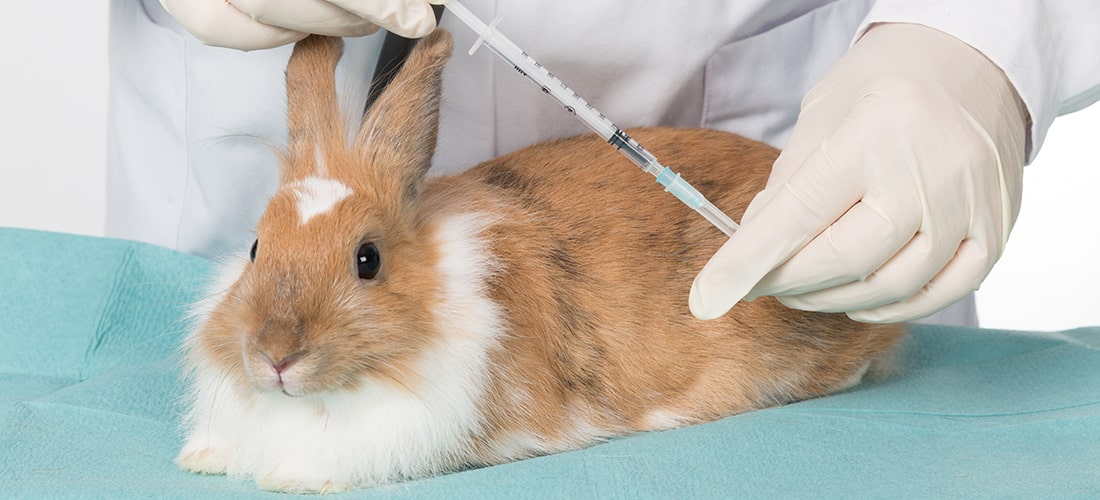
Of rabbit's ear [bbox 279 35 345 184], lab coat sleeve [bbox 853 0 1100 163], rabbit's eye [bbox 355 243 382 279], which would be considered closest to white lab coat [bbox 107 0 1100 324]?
lab coat sleeve [bbox 853 0 1100 163]

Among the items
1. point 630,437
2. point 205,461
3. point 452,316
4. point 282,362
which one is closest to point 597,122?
point 452,316

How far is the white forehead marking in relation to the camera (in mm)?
1977

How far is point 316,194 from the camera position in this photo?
79.1 inches

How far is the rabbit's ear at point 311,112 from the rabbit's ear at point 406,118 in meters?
0.06

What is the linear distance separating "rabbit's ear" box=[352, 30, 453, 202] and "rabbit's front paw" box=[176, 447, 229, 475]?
1.83 ft

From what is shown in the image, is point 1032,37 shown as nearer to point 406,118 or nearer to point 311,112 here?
point 406,118

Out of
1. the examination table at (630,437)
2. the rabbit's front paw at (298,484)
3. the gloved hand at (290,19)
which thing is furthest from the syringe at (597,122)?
the rabbit's front paw at (298,484)

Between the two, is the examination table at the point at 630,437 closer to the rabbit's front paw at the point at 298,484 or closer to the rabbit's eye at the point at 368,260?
the rabbit's front paw at the point at 298,484

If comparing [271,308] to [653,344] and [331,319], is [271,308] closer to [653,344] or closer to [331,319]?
[331,319]

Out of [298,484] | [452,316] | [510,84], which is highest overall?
[510,84]

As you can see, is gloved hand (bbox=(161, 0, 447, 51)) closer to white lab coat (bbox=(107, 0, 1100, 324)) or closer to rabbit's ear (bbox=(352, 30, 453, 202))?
rabbit's ear (bbox=(352, 30, 453, 202))

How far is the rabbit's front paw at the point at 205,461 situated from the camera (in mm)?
2053

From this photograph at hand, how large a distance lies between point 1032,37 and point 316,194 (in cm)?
141

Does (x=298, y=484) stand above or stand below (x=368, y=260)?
below
